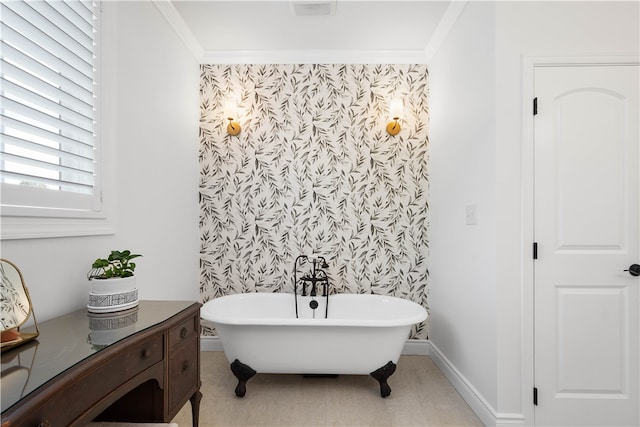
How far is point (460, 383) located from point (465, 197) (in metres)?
1.27

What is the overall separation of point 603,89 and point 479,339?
158cm

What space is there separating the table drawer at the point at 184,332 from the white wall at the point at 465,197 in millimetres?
1616

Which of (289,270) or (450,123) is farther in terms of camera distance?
(289,270)

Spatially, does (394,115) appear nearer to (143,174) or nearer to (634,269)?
(634,269)

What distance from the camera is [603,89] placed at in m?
1.90

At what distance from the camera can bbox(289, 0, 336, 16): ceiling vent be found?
236 centimetres

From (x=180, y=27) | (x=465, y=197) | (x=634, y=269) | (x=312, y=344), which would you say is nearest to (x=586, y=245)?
(x=634, y=269)

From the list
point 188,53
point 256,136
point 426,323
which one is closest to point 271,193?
point 256,136

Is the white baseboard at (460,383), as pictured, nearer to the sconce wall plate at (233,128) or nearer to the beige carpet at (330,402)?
the beige carpet at (330,402)

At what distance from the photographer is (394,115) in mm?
3041

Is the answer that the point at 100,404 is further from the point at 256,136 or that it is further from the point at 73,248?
the point at 256,136

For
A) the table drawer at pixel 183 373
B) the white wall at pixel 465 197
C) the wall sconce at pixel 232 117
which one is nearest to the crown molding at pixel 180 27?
the wall sconce at pixel 232 117

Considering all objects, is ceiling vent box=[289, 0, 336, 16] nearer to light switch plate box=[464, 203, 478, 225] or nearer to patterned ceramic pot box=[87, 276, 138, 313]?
light switch plate box=[464, 203, 478, 225]

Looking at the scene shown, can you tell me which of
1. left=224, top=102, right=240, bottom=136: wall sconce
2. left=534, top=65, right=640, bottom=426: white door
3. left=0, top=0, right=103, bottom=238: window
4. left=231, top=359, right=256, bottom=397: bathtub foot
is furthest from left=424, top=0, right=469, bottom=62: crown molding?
left=231, top=359, right=256, bottom=397: bathtub foot
